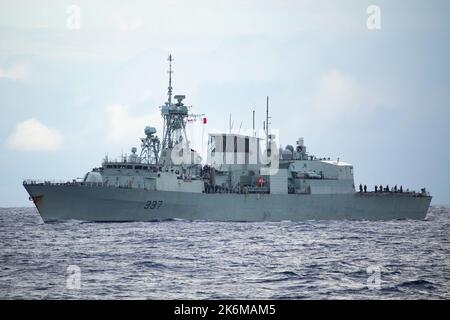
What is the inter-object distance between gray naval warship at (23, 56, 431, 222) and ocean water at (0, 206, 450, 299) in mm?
6505

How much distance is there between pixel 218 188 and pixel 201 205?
15.3 feet

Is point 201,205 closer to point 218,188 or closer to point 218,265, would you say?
point 218,188

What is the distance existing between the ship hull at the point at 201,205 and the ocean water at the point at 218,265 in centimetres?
630

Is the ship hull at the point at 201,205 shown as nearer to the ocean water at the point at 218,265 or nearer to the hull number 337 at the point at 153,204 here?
the hull number 337 at the point at 153,204

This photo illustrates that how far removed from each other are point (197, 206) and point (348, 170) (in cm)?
1709

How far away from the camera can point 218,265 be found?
2448 centimetres

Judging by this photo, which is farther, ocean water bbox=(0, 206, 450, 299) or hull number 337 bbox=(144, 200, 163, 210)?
hull number 337 bbox=(144, 200, 163, 210)

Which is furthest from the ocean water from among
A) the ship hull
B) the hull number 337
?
the hull number 337

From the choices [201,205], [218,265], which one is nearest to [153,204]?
[201,205]

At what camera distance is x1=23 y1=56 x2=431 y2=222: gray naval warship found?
46.3 metres

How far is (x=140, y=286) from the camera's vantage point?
1984 cm

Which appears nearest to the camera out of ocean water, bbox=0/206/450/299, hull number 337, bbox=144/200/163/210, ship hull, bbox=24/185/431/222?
ocean water, bbox=0/206/450/299

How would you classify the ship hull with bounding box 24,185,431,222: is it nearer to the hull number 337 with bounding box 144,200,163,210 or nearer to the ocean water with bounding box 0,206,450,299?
the hull number 337 with bounding box 144,200,163,210
